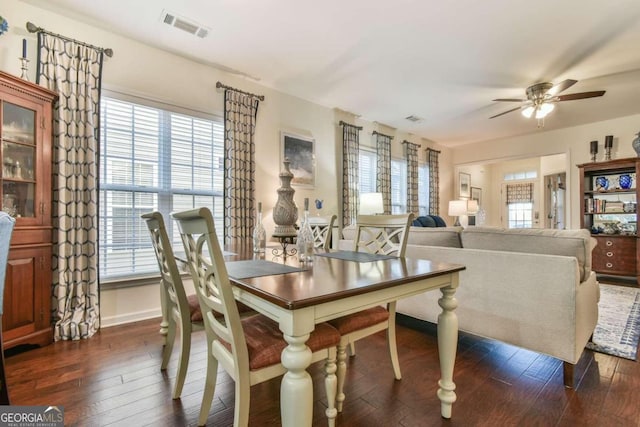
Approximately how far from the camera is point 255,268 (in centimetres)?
142

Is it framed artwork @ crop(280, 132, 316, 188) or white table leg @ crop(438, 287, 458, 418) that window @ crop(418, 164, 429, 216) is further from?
white table leg @ crop(438, 287, 458, 418)

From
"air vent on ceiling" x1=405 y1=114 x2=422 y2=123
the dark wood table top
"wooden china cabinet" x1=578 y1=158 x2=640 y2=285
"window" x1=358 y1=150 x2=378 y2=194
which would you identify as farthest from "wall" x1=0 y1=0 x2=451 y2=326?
"wooden china cabinet" x1=578 y1=158 x2=640 y2=285

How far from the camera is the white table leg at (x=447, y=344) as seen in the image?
143cm

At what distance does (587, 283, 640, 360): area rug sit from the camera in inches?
84.8

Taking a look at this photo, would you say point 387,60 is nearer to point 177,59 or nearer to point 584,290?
Result: point 177,59

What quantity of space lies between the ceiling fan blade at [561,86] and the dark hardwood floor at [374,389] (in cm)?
264

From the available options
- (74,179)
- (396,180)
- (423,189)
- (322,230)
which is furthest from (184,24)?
(423,189)

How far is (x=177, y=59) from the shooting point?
3.09m

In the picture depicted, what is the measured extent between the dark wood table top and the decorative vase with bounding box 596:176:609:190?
528cm

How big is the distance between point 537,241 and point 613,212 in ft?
14.2

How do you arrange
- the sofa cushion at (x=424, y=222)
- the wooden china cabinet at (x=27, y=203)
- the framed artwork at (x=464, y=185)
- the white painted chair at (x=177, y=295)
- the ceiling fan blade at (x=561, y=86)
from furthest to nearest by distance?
the framed artwork at (x=464, y=185), the sofa cushion at (x=424, y=222), the ceiling fan blade at (x=561, y=86), the wooden china cabinet at (x=27, y=203), the white painted chair at (x=177, y=295)

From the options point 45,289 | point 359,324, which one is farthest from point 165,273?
point 45,289

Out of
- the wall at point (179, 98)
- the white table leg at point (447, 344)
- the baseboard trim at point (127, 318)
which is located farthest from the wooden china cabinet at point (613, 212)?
the baseboard trim at point (127, 318)
